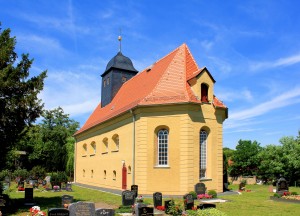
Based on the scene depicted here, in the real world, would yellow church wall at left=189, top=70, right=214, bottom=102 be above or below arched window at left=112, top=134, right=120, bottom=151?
above

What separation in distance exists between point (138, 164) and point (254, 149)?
107 ft

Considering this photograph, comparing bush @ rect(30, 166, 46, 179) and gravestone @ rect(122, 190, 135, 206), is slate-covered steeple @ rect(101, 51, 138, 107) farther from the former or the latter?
gravestone @ rect(122, 190, 135, 206)

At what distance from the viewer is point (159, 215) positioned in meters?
16.6

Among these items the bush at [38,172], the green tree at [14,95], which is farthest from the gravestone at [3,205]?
the bush at [38,172]

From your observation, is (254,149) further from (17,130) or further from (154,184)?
(17,130)

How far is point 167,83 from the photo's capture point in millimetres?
27781

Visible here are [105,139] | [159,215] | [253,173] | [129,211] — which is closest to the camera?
[159,215]

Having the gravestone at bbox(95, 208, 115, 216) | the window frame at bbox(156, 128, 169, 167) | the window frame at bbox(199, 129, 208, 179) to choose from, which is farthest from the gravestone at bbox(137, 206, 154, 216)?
the window frame at bbox(199, 129, 208, 179)

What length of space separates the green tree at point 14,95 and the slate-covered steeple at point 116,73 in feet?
71.6

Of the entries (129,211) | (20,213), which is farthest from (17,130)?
(129,211)

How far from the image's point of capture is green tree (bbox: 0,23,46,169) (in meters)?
17.0

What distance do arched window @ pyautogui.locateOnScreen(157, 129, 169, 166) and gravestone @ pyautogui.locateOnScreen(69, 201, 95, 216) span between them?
13.0 m

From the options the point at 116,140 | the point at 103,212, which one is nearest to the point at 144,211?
the point at 103,212

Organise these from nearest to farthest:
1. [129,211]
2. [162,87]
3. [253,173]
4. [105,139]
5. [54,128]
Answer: [129,211]
[162,87]
[105,139]
[253,173]
[54,128]
